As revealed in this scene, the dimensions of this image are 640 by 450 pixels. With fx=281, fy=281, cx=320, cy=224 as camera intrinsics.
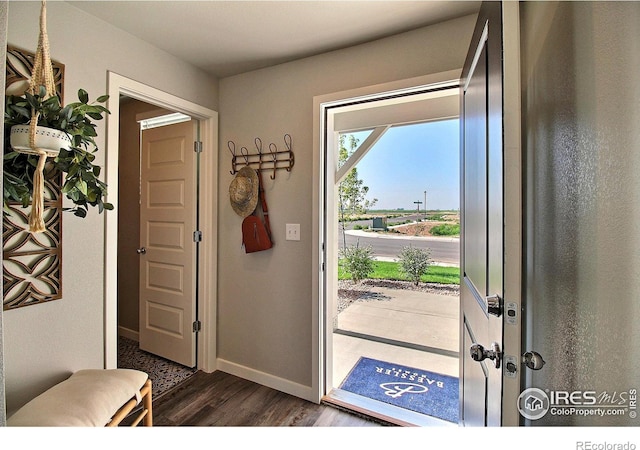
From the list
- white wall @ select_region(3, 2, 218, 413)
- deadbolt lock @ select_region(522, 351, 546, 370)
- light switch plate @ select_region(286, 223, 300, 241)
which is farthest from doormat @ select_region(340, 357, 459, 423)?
white wall @ select_region(3, 2, 218, 413)

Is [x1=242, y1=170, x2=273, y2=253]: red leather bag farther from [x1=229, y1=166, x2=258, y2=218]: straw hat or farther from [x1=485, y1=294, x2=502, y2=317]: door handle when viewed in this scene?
[x1=485, y1=294, x2=502, y2=317]: door handle

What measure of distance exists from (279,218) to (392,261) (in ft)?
7.40

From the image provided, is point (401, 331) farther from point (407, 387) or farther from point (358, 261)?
point (358, 261)

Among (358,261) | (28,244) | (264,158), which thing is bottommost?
(358,261)

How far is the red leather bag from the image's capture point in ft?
6.86

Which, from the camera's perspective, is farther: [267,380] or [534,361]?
[267,380]

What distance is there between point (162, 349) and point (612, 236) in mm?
2959

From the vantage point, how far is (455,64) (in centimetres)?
157

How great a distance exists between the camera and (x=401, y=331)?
10.4ft

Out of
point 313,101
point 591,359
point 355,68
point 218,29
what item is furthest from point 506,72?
point 218,29

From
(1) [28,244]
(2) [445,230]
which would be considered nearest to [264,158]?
(1) [28,244]

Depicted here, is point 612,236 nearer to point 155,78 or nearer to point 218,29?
point 218,29

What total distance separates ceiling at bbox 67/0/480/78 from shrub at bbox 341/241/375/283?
2677 mm

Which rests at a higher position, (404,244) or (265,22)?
(265,22)
